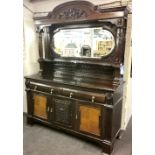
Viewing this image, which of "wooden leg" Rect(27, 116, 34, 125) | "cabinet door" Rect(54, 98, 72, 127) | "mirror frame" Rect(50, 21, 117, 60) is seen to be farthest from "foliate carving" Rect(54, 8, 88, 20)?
A: "wooden leg" Rect(27, 116, 34, 125)

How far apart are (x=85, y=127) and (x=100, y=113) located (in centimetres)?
34

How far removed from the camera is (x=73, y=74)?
280 centimetres

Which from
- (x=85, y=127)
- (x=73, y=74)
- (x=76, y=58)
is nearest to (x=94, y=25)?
(x=76, y=58)

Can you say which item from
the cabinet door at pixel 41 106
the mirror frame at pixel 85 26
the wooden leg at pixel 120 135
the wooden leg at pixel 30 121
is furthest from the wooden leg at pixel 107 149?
the wooden leg at pixel 30 121

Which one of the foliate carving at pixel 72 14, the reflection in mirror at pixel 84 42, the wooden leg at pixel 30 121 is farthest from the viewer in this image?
the wooden leg at pixel 30 121

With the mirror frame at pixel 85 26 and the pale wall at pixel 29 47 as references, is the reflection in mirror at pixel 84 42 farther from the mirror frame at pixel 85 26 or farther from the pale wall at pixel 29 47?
the pale wall at pixel 29 47

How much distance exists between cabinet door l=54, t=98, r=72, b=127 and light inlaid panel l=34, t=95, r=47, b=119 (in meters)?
0.23

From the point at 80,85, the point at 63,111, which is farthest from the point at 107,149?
the point at 80,85

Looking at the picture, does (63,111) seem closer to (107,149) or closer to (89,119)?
(89,119)

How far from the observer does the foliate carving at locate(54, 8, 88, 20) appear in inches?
93.8

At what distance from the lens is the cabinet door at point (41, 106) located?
106 inches

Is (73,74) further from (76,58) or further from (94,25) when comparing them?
(94,25)

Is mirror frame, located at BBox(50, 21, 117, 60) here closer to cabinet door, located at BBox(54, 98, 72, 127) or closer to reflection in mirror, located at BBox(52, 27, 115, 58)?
reflection in mirror, located at BBox(52, 27, 115, 58)
